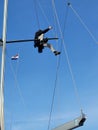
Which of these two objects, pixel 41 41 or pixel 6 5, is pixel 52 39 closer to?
pixel 41 41

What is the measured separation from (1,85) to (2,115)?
1425 mm

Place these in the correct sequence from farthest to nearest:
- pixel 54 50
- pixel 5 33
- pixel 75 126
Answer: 1. pixel 5 33
2. pixel 54 50
3. pixel 75 126

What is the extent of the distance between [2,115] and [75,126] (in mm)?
4033

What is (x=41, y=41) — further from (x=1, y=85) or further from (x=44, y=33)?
(x=1, y=85)

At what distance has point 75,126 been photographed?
62.5 ft

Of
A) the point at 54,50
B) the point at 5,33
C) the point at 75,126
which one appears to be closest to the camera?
the point at 75,126

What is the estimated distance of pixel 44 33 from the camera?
21.4 meters

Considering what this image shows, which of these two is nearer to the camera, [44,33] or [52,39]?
[44,33]

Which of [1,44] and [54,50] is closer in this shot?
[54,50]

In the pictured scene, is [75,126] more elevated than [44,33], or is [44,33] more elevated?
[44,33]

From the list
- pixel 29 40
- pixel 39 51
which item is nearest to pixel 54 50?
pixel 39 51

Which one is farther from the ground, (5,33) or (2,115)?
(5,33)

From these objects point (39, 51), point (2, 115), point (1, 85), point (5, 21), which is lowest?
point (2, 115)

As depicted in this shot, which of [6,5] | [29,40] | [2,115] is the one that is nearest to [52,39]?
[29,40]
